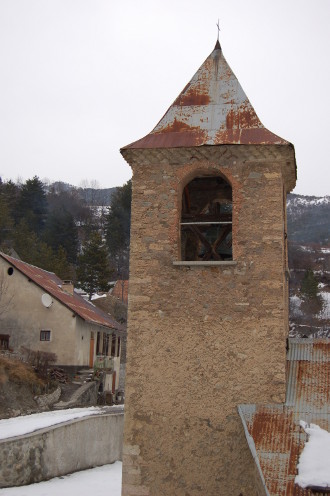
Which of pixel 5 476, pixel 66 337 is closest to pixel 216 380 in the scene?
pixel 5 476

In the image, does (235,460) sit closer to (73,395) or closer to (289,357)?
(289,357)

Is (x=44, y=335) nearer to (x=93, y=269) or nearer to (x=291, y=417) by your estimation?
(x=291, y=417)

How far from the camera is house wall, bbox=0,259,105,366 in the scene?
28.1 m

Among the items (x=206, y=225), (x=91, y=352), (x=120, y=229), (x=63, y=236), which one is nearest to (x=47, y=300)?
(x=91, y=352)

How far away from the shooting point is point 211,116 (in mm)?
10250

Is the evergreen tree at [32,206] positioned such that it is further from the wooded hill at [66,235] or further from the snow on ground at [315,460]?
the snow on ground at [315,460]

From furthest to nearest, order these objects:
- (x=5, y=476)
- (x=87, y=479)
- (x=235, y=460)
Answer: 1. (x=87, y=479)
2. (x=5, y=476)
3. (x=235, y=460)

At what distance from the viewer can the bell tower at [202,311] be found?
8727 millimetres

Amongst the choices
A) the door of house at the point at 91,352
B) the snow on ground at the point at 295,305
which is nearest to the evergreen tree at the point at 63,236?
the snow on ground at the point at 295,305

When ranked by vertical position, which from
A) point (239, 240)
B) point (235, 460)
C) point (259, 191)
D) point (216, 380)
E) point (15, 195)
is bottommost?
point (235, 460)

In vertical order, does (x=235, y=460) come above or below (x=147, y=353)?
below

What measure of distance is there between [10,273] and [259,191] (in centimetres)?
2134

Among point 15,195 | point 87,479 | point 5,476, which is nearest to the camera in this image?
point 5,476

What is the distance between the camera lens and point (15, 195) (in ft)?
219
